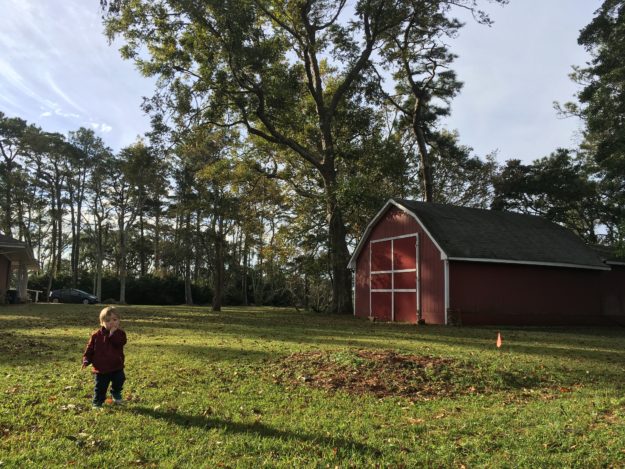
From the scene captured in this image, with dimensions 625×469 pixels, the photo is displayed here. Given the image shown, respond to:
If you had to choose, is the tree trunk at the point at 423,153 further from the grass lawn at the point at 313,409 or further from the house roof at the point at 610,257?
the grass lawn at the point at 313,409

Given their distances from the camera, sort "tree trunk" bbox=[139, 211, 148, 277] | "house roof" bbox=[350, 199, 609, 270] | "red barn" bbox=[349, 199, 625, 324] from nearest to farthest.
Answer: "red barn" bbox=[349, 199, 625, 324]
"house roof" bbox=[350, 199, 609, 270]
"tree trunk" bbox=[139, 211, 148, 277]

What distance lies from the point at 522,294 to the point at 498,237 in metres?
2.63

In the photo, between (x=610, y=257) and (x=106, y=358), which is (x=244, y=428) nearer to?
(x=106, y=358)

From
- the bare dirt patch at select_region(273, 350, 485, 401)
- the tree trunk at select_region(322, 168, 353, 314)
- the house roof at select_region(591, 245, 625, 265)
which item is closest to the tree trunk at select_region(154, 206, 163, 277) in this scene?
the tree trunk at select_region(322, 168, 353, 314)

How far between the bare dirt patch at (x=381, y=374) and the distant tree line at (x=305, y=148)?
1296 centimetres

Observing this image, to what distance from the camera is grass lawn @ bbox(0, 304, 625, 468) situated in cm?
454

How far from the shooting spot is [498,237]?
2253 centimetres

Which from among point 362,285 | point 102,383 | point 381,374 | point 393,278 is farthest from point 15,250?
point 381,374

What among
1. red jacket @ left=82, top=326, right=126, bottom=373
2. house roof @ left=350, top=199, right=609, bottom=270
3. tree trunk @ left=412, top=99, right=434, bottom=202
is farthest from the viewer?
tree trunk @ left=412, top=99, right=434, bottom=202

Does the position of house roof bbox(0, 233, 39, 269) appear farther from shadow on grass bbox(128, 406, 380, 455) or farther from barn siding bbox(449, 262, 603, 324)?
shadow on grass bbox(128, 406, 380, 455)

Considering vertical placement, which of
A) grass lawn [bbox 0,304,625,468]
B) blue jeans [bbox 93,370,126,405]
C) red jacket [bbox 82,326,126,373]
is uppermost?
red jacket [bbox 82,326,126,373]

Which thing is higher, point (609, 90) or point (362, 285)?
point (609, 90)

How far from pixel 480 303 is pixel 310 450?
682 inches

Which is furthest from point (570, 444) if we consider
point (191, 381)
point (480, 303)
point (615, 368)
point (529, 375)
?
point (480, 303)
